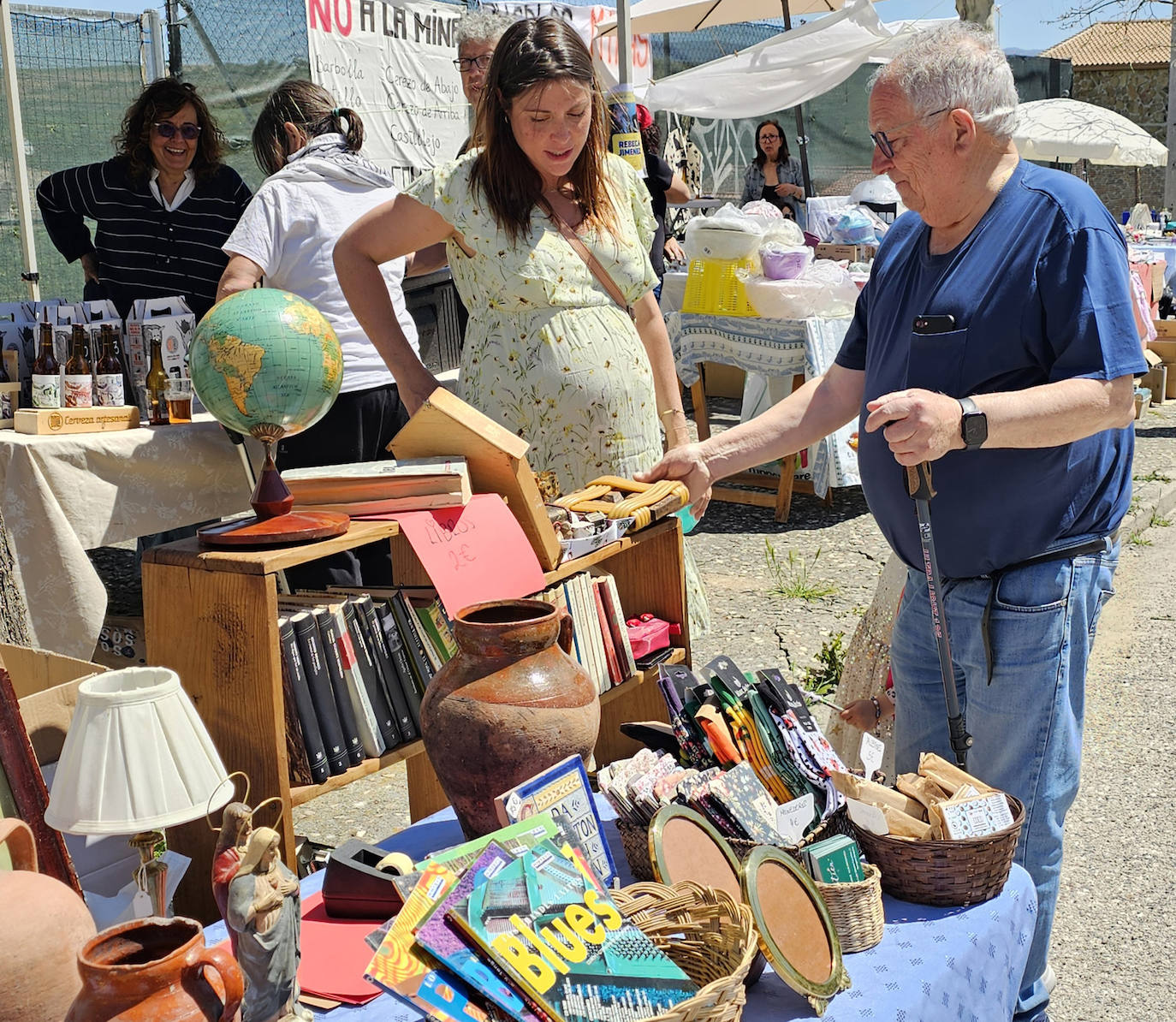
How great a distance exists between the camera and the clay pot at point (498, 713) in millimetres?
1740

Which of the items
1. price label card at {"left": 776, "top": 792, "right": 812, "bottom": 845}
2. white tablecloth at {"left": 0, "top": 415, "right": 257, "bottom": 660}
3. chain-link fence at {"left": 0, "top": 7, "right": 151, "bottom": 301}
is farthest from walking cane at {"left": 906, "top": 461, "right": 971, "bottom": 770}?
chain-link fence at {"left": 0, "top": 7, "right": 151, "bottom": 301}

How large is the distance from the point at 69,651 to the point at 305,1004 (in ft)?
7.35

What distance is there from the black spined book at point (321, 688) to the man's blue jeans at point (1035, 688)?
1152mm

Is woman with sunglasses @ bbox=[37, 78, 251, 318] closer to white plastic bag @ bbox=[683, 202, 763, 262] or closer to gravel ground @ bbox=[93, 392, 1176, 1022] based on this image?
gravel ground @ bbox=[93, 392, 1176, 1022]

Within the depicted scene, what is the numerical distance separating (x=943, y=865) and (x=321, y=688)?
1.09 metres

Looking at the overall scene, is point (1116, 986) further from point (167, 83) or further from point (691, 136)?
point (691, 136)

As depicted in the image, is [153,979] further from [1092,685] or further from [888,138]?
[1092,685]

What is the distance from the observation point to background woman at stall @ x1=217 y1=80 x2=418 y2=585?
141 inches

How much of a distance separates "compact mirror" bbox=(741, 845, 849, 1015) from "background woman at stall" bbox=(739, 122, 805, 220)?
8437 millimetres

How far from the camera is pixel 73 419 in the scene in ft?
11.3

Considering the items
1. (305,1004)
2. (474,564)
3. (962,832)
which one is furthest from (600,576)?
(305,1004)

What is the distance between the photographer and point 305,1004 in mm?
1529

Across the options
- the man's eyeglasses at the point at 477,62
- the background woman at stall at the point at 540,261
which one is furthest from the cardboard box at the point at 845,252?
the background woman at stall at the point at 540,261

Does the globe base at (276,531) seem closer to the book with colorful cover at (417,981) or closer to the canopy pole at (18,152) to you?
the book with colorful cover at (417,981)
